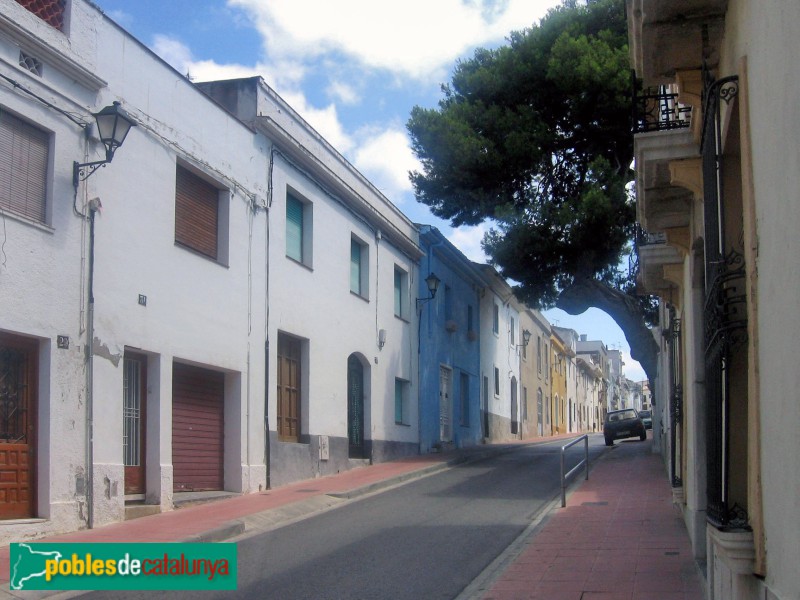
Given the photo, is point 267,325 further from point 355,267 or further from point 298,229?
point 355,267

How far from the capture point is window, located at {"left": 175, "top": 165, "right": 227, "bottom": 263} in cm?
1410

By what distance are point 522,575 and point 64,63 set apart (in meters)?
7.92

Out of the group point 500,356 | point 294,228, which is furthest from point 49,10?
point 500,356

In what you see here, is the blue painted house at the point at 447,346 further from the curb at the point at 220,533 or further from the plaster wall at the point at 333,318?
the curb at the point at 220,533

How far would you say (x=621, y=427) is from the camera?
33250 mm

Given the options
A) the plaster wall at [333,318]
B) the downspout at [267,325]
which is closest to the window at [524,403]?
the plaster wall at [333,318]

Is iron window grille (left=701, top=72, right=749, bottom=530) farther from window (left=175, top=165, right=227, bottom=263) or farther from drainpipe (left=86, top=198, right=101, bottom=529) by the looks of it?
window (left=175, top=165, right=227, bottom=263)

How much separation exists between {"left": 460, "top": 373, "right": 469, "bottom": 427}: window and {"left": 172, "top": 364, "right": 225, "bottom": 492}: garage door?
16.0 m

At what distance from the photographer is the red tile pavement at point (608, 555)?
8.00 m

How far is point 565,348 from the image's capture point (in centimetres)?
5981

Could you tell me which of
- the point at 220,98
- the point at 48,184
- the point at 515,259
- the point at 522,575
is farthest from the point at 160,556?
the point at 515,259

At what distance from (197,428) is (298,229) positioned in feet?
16.9

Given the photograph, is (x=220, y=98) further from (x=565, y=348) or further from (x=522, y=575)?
(x=565, y=348)

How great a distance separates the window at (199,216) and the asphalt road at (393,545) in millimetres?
4553
